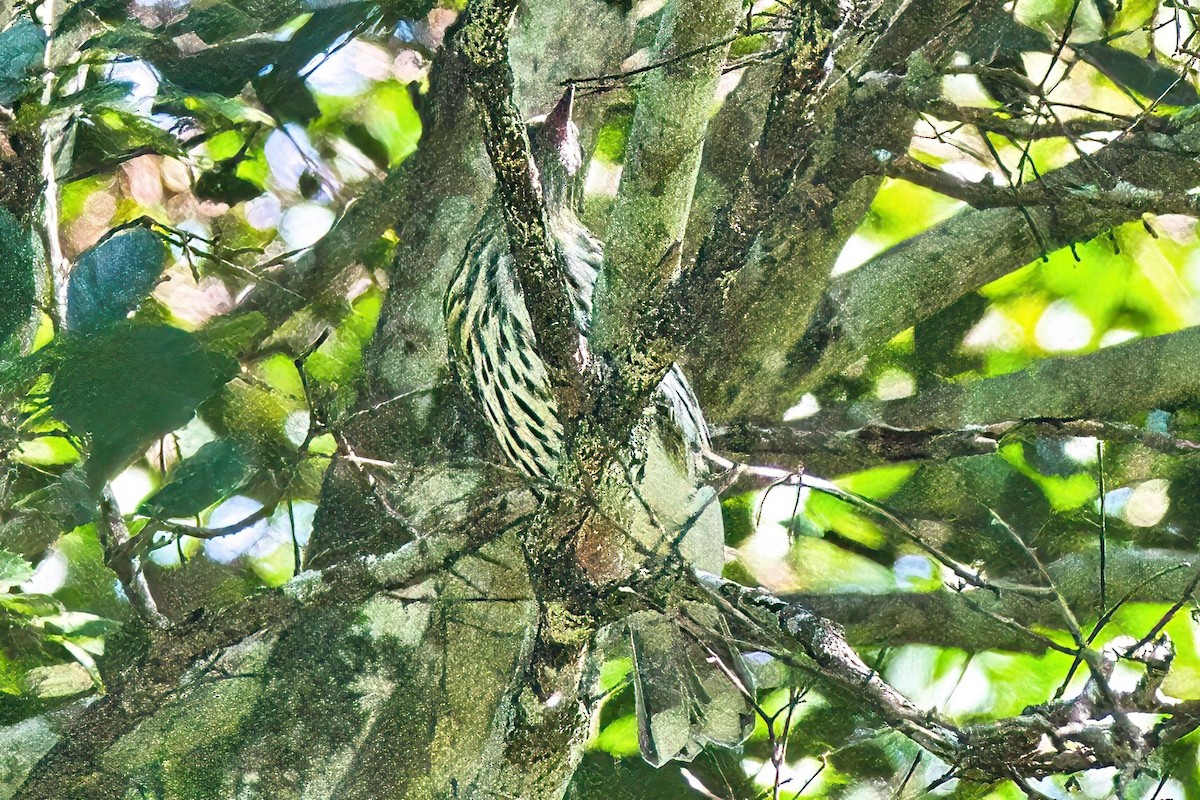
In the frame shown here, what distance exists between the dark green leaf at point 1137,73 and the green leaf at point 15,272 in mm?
1535

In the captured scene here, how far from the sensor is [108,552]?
1.27 m

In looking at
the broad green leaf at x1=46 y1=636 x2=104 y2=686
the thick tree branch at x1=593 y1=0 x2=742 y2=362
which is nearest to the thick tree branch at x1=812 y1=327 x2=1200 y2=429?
the thick tree branch at x1=593 y1=0 x2=742 y2=362

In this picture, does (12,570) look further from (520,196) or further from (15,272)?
(520,196)

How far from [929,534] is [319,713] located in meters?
0.93

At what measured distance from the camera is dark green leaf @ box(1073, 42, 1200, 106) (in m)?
1.58

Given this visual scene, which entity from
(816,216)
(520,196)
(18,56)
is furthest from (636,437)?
(18,56)

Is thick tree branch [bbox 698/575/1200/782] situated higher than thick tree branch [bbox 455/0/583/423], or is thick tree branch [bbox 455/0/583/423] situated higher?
thick tree branch [bbox 455/0/583/423]

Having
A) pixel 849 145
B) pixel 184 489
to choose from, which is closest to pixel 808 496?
pixel 849 145

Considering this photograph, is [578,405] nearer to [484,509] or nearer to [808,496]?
[484,509]

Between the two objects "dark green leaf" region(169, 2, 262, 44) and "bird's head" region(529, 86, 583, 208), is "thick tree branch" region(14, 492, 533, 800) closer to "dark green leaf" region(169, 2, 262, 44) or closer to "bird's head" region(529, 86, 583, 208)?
"bird's head" region(529, 86, 583, 208)

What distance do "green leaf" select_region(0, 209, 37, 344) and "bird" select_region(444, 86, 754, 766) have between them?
0.56 meters

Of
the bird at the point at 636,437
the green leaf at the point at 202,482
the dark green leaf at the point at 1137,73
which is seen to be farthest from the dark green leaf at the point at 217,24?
the dark green leaf at the point at 1137,73

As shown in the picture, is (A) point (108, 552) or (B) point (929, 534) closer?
(A) point (108, 552)

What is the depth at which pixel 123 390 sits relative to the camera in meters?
1.25
